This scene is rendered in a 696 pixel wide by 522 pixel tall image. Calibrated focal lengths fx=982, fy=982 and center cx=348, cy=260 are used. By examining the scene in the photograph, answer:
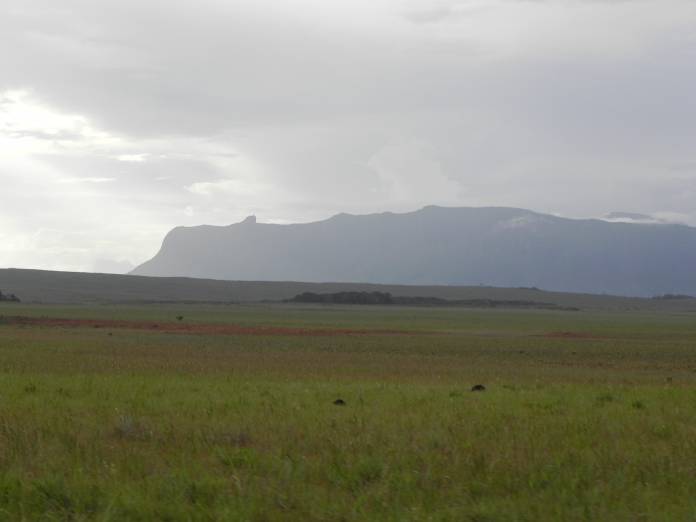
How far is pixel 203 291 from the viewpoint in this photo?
166375 millimetres

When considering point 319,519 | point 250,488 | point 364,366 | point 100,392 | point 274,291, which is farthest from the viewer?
point 274,291

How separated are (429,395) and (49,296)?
415 feet

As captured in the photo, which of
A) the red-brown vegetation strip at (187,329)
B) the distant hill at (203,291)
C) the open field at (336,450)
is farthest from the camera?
the distant hill at (203,291)

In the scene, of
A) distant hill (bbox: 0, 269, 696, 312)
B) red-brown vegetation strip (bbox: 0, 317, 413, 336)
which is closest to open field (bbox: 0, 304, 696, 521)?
red-brown vegetation strip (bbox: 0, 317, 413, 336)

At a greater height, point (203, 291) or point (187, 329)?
point (203, 291)

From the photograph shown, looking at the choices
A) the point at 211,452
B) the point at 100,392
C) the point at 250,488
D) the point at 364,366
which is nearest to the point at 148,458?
the point at 211,452

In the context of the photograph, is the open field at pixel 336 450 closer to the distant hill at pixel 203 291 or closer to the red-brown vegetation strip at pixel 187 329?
the red-brown vegetation strip at pixel 187 329

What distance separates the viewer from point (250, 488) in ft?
29.8

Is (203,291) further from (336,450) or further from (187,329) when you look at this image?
(336,450)

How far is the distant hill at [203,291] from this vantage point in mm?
148125

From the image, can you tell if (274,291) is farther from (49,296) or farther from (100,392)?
(100,392)

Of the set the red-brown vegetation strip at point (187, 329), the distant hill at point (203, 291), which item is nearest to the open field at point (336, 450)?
the red-brown vegetation strip at point (187, 329)

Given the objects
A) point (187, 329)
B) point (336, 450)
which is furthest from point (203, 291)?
point (336, 450)

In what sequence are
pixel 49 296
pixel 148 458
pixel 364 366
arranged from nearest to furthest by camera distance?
pixel 148 458
pixel 364 366
pixel 49 296
